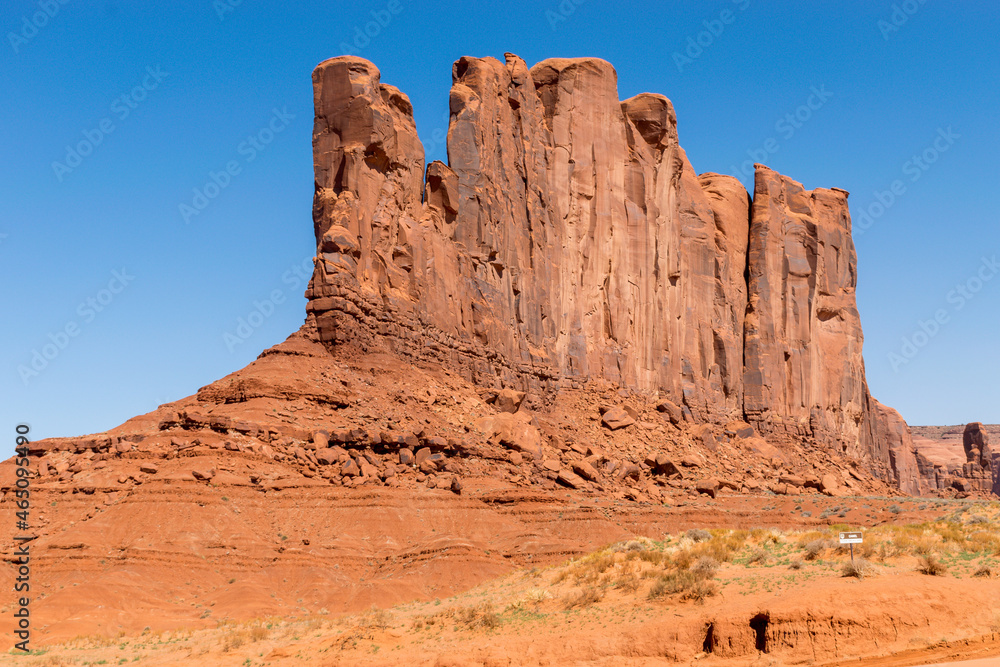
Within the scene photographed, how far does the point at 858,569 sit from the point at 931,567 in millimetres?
1524

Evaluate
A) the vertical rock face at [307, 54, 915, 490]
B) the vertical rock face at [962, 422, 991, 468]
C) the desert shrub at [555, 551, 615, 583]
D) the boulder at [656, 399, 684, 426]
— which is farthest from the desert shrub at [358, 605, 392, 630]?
the vertical rock face at [962, 422, 991, 468]

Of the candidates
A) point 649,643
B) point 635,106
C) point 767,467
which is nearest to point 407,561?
point 649,643

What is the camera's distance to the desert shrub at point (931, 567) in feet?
74.2

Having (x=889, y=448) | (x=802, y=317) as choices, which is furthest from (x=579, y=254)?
(x=889, y=448)

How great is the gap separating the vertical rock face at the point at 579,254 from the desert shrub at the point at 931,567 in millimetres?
32761

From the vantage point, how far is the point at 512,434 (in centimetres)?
5191

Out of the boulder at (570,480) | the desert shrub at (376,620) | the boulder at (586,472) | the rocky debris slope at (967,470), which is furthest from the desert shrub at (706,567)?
the rocky debris slope at (967,470)

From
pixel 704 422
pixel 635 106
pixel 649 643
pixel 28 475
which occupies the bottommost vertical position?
pixel 649 643

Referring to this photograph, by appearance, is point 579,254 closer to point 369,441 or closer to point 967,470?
point 369,441

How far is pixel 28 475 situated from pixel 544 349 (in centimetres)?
3196

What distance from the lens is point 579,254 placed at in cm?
7194

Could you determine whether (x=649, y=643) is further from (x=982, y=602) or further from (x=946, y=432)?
(x=946, y=432)

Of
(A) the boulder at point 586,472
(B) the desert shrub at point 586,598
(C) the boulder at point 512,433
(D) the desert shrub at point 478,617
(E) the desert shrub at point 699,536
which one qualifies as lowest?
(D) the desert shrub at point 478,617

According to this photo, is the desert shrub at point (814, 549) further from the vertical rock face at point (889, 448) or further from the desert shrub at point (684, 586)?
the vertical rock face at point (889, 448)
